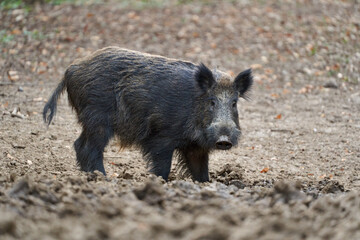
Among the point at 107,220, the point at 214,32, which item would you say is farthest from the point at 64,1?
the point at 107,220

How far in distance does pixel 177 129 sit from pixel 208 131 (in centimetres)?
38

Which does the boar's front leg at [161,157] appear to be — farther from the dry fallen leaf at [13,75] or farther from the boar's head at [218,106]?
the dry fallen leaf at [13,75]

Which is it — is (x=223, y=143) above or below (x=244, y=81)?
below

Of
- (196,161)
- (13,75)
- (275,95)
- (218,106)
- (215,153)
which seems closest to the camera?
(218,106)

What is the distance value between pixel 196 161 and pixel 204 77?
3.36 feet

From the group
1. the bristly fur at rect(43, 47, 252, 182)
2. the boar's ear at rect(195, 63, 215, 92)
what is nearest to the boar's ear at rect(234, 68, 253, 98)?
the bristly fur at rect(43, 47, 252, 182)

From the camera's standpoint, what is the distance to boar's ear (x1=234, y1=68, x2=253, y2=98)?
20.9 ft

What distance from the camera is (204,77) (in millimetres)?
6160

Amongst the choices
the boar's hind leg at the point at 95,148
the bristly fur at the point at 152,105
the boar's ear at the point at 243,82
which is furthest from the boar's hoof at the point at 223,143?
the boar's hind leg at the point at 95,148

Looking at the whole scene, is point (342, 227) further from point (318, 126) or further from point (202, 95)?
point (318, 126)

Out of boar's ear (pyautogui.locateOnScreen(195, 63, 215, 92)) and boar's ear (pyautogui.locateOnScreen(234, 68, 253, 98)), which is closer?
boar's ear (pyautogui.locateOnScreen(195, 63, 215, 92))

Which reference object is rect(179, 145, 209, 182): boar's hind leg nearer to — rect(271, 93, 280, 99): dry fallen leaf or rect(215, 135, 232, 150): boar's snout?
rect(215, 135, 232, 150): boar's snout

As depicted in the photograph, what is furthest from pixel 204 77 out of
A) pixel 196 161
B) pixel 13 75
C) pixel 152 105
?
pixel 13 75

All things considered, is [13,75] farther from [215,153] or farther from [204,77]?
[204,77]
